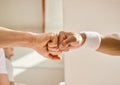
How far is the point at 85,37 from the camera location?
0.97m

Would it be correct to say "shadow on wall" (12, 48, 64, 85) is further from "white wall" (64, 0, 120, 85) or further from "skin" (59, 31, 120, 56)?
"skin" (59, 31, 120, 56)

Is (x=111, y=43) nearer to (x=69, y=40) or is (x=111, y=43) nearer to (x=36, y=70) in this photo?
(x=69, y=40)

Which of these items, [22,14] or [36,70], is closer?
[36,70]

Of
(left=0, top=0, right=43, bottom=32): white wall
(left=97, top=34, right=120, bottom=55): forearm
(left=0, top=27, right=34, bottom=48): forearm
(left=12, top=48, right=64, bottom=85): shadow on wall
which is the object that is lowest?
(left=12, top=48, right=64, bottom=85): shadow on wall

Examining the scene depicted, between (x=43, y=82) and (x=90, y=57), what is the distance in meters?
0.89

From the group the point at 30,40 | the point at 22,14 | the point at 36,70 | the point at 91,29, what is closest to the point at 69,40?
the point at 30,40

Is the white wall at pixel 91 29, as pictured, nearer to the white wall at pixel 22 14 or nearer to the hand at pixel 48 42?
the hand at pixel 48 42

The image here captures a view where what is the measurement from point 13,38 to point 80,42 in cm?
29

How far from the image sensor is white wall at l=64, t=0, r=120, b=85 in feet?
3.90

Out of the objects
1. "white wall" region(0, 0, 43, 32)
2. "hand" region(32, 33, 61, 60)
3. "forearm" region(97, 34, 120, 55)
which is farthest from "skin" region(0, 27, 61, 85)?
"white wall" region(0, 0, 43, 32)

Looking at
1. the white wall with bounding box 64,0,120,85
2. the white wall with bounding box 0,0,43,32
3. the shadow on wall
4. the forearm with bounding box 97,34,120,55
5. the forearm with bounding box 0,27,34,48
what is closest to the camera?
the forearm with bounding box 0,27,34,48

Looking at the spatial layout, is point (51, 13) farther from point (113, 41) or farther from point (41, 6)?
point (113, 41)

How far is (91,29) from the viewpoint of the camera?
47.4 inches

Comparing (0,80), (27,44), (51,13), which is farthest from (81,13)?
(51,13)
